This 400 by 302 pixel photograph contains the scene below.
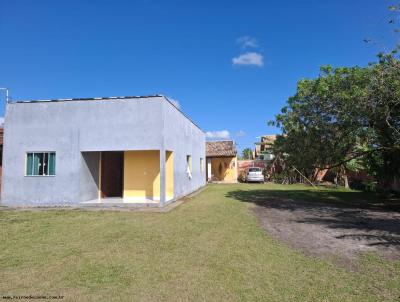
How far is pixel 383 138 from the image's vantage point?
39.7 ft

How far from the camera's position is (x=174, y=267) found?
5.38 metres

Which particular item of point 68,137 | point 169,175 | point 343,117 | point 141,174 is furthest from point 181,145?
point 343,117

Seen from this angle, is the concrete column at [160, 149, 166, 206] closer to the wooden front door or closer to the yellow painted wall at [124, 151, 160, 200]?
the yellow painted wall at [124, 151, 160, 200]

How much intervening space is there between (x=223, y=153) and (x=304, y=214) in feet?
57.7

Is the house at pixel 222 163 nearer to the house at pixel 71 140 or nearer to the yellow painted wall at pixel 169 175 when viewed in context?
the yellow painted wall at pixel 169 175

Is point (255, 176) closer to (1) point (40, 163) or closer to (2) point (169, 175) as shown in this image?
(2) point (169, 175)

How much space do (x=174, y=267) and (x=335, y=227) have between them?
5455 mm

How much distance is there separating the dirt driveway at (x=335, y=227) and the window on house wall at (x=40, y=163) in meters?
9.02

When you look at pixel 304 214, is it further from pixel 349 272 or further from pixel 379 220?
pixel 349 272

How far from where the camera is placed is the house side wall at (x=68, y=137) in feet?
41.5

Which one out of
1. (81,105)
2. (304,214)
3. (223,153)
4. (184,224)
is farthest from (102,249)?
(223,153)

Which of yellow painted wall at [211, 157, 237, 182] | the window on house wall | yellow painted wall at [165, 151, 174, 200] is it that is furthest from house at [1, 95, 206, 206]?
yellow painted wall at [211, 157, 237, 182]

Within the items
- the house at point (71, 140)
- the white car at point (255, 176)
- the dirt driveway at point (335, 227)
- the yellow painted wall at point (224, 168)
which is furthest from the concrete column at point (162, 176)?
the yellow painted wall at point (224, 168)

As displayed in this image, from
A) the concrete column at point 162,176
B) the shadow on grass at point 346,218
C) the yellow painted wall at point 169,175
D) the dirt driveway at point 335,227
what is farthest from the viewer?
the yellow painted wall at point 169,175
